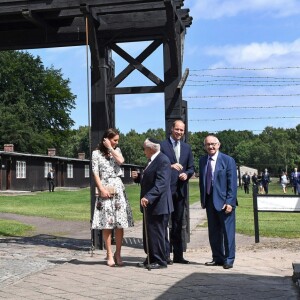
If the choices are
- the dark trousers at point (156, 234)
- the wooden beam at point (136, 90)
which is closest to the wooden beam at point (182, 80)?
the wooden beam at point (136, 90)

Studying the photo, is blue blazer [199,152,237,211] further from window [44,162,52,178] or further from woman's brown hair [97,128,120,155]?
window [44,162,52,178]

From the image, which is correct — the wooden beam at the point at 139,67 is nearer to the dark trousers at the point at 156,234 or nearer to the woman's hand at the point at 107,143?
the woman's hand at the point at 107,143

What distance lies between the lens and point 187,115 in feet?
32.4

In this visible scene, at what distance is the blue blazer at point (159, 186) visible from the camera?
7.33 meters

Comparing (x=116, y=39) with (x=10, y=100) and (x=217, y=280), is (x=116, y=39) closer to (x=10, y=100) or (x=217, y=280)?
(x=217, y=280)

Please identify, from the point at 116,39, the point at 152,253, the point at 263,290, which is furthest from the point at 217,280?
the point at 116,39

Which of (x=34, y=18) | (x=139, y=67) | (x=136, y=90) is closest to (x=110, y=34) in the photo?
(x=139, y=67)

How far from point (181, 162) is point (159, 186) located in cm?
89

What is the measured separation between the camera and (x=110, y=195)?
7.70 m

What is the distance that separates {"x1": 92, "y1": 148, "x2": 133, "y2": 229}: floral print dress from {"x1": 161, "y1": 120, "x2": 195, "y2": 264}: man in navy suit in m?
0.69

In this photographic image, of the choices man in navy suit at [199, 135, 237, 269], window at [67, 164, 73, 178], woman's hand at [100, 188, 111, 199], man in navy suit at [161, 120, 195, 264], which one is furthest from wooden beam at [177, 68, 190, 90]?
window at [67, 164, 73, 178]

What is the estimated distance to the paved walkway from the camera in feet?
18.4

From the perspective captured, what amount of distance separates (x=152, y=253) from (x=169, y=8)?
3.91 metres

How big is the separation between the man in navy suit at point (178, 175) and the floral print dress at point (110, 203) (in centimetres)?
69
